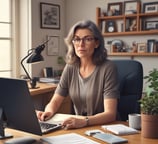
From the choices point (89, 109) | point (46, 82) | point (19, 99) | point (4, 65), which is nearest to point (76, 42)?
point (89, 109)

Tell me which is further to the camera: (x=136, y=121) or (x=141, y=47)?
(x=141, y=47)

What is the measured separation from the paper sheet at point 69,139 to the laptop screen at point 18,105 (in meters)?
0.09

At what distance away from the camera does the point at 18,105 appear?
4.46 feet

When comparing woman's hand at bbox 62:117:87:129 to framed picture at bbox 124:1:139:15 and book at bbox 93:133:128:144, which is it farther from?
framed picture at bbox 124:1:139:15

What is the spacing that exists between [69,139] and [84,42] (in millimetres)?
892

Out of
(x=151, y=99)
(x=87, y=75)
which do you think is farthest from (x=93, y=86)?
(x=151, y=99)

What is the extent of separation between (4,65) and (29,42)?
0.43 m

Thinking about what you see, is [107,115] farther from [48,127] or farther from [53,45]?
[53,45]

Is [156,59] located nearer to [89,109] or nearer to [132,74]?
[132,74]

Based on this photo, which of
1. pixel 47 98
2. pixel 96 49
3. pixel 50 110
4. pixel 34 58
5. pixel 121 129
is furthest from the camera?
pixel 47 98

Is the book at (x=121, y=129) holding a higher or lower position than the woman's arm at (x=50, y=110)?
lower

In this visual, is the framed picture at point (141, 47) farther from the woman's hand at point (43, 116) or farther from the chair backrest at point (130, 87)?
the woman's hand at point (43, 116)

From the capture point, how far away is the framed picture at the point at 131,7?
A: 383 centimetres

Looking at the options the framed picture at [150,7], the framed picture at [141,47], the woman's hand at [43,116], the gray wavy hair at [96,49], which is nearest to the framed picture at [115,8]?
the framed picture at [150,7]
